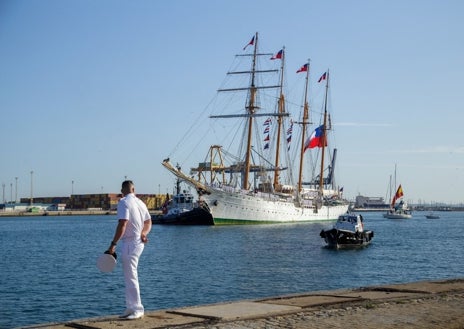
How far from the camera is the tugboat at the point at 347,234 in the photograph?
4628 centimetres

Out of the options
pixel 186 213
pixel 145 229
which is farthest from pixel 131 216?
pixel 186 213

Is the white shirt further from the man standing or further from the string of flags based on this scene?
the string of flags

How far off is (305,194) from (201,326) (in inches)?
Answer: 4017

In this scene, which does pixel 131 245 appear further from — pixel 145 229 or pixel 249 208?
pixel 249 208

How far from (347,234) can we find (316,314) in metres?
38.3

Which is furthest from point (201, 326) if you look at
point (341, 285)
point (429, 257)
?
point (429, 257)

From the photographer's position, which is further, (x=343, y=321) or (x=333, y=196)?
(x=333, y=196)

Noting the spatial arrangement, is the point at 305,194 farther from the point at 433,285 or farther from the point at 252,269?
the point at 433,285

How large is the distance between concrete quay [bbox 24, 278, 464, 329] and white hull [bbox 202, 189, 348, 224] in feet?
228

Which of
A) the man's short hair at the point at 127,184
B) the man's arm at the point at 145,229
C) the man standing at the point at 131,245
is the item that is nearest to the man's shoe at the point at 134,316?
the man standing at the point at 131,245

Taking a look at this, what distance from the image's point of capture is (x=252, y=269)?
31.0 m

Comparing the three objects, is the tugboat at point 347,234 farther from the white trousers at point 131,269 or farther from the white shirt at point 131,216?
the white shirt at point 131,216

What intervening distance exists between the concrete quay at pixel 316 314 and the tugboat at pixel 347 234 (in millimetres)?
34315

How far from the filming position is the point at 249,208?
84.6 metres
